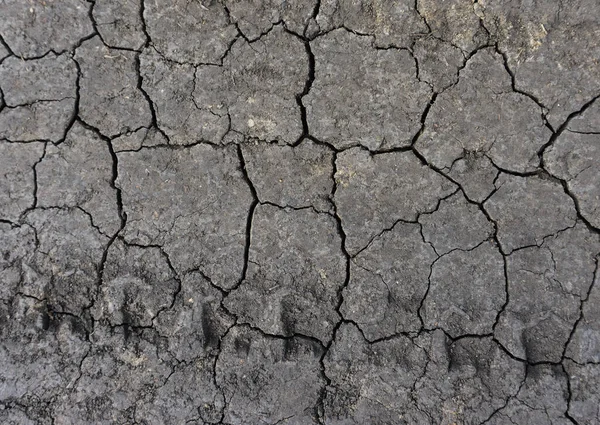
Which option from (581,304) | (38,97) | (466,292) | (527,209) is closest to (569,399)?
(581,304)

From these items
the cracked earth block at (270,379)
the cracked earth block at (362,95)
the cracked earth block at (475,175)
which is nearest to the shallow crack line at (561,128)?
the cracked earth block at (475,175)

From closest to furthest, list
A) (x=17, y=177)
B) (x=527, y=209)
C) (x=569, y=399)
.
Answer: (x=569, y=399), (x=527, y=209), (x=17, y=177)

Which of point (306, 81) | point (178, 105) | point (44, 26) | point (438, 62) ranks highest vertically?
point (438, 62)

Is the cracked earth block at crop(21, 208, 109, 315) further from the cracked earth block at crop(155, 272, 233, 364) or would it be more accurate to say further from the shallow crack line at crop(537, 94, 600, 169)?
the shallow crack line at crop(537, 94, 600, 169)

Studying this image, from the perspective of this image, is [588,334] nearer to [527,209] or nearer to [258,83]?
[527,209]

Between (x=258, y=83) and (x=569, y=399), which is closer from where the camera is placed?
(x=569, y=399)

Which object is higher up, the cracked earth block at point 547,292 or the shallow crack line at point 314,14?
the shallow crack line at point 314,14

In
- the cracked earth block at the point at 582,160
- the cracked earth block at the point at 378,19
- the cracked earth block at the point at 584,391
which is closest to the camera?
the cracked earth block at the point at 584,391

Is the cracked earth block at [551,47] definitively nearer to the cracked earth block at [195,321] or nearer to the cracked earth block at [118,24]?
the cracked earth block at [118,24]
